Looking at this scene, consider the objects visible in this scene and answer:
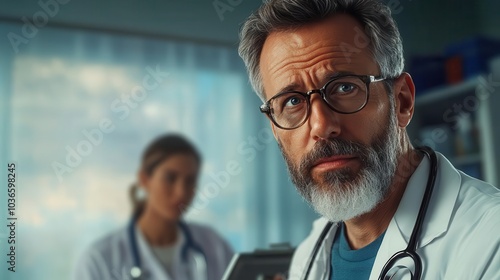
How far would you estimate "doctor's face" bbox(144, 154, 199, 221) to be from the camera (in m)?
2.47

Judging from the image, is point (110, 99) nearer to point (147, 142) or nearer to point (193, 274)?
point (147, 142)

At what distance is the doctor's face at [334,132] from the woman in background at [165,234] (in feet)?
5.27

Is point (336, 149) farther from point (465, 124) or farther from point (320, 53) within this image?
point (465, 124)

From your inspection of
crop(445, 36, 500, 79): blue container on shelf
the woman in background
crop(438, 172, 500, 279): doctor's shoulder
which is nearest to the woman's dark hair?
the woman in background

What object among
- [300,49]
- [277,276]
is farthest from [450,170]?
[277,276]

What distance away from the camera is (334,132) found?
84 centimetres

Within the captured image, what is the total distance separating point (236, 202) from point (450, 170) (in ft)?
6.22

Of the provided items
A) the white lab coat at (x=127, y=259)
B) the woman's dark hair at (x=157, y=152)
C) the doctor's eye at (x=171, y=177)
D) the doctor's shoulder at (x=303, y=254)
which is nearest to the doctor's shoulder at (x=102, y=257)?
the white lab coat at (x=127, y=259)

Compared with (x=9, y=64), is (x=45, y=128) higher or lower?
lower

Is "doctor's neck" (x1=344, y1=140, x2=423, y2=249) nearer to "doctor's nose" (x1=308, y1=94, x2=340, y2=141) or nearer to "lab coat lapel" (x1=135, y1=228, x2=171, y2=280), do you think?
"doctor's nose" (x1=308, y1=94, x2=340, y2=141)

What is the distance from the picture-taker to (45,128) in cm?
240

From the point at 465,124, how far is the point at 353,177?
→ 1930 mm

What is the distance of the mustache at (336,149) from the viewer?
0.84 metres

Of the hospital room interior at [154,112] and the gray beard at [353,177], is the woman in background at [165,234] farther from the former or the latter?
the gray beard at [353,177]
